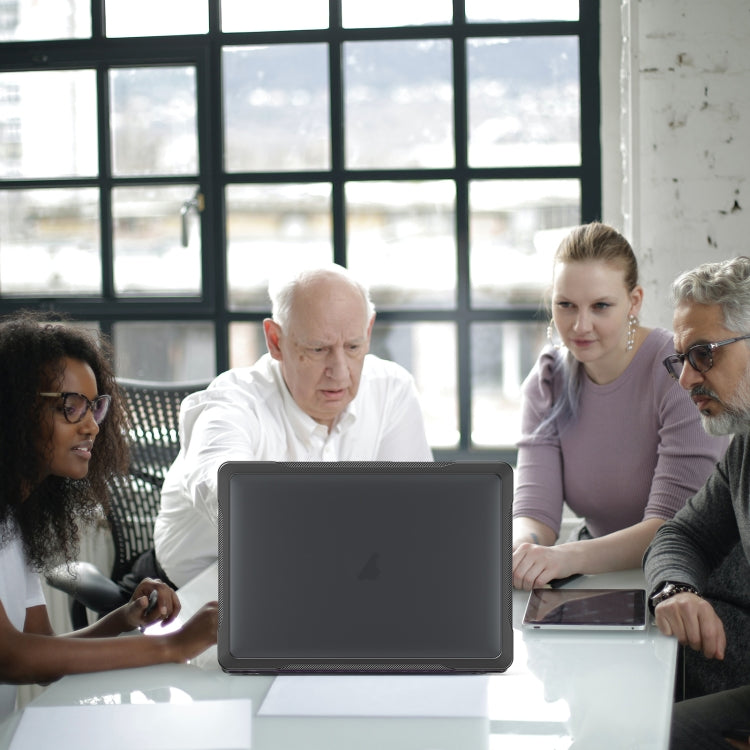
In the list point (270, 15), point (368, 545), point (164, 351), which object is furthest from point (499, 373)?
point (368, 545)

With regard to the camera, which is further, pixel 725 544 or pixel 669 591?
pixel 725 544

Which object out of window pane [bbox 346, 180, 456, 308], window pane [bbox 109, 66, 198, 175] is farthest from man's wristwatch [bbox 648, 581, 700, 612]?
window pane [bbox 109, 66, 198, 175]

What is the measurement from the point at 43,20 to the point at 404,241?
1.30 metres

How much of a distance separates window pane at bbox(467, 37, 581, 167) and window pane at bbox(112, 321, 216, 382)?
103 cm

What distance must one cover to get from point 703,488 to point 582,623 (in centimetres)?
48

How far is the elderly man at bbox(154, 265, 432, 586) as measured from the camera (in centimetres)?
214

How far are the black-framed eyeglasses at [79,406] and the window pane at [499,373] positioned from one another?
1.59 m

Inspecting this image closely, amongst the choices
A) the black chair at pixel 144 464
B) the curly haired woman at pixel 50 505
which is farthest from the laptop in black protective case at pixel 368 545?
the black chair at pixel 144 464

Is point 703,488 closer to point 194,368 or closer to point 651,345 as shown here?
point 651,345

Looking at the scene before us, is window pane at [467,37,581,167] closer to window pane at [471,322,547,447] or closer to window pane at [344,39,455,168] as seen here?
window pane at [344,39,455,168]

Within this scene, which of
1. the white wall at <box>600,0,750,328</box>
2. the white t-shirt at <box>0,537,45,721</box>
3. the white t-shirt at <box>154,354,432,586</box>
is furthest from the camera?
the white wall at <box>600,0,750,328</box>

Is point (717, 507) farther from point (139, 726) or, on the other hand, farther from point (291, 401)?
point (139, 726)

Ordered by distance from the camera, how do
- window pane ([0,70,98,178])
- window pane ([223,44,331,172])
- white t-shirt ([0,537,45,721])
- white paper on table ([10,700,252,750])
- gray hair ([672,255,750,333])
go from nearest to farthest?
→ white paper on table ([10,700,252,750]), white t-shirt ([0,537,45,721]), gray hair ([672,255,750,333]), window pane ([223,44,331,172]), window pane ([0,70,98,178])

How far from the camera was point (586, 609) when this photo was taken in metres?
1.62
